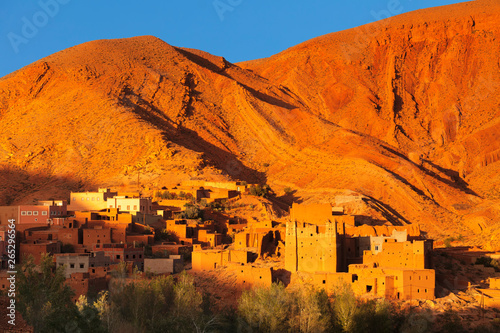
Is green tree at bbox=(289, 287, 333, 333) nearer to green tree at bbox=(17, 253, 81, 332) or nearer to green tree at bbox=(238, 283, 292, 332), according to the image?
green tree at bbox=(238, 283, 292, 332)

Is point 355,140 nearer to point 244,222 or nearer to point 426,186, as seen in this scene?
point 426,186

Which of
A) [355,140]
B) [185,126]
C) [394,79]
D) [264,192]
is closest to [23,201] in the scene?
[264,192]

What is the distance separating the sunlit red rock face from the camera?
243ft

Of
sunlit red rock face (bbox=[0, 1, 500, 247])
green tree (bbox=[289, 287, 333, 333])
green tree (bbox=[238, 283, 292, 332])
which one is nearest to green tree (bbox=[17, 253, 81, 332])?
green tree (bbox=[238, 283, 292, 332])

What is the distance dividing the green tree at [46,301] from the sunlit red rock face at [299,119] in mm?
28379

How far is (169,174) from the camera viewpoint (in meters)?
71.9

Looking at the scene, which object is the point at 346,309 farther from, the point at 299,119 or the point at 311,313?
the point at 299,119

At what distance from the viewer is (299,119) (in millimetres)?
91688

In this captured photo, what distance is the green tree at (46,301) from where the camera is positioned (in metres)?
30.3

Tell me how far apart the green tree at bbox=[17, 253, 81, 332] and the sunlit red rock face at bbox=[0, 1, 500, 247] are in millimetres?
28379

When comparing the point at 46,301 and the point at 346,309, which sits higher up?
the point at 46,301

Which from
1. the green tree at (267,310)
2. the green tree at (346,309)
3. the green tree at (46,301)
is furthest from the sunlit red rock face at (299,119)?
the green tree at (46,301)

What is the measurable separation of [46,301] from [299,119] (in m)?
60.1

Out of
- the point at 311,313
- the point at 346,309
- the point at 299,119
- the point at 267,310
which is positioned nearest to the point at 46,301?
the point at 267,310
